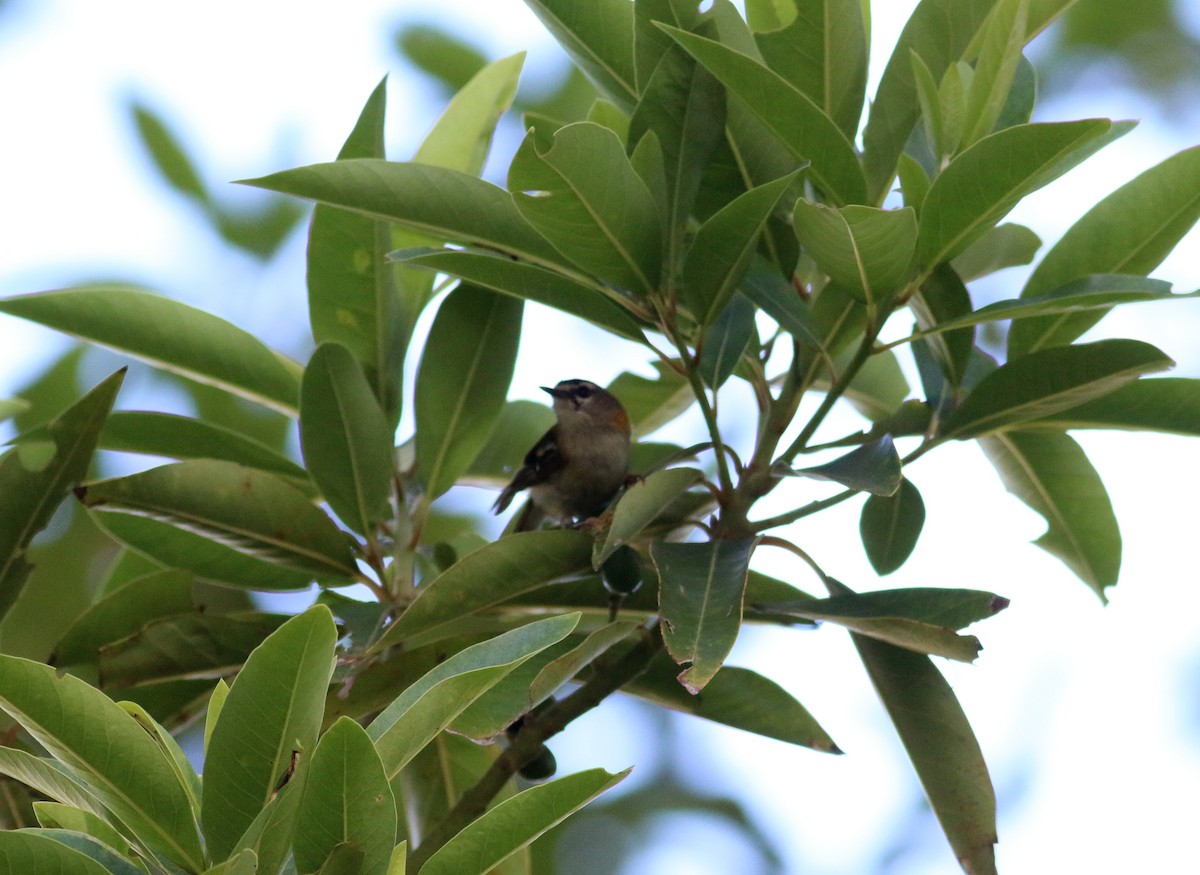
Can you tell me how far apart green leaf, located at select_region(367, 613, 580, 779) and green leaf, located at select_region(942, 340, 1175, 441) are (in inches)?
38.0

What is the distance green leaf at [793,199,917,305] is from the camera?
1675 mm

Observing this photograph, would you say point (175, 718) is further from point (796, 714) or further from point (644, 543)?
point (796, 714)

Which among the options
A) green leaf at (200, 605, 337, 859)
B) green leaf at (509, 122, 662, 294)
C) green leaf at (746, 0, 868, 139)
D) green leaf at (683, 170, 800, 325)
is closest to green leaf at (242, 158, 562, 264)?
green leaf at (509, 122, 662, 294)

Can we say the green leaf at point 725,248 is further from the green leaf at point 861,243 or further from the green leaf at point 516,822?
the green leaf at point 516,822

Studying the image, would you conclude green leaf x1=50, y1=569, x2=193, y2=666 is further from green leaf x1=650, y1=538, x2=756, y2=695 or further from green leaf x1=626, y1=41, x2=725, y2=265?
green leaf x1=626, y1=41, x2=725, y2=265

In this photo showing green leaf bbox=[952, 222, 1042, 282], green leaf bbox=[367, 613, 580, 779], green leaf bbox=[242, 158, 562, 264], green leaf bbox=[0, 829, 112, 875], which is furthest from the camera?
green leaf bbox=[952, 222, 1042, 282]

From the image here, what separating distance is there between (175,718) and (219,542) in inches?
11.8

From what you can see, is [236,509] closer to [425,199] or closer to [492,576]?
[492,576]

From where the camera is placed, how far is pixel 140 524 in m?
2.14

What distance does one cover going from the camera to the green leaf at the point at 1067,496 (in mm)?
2252

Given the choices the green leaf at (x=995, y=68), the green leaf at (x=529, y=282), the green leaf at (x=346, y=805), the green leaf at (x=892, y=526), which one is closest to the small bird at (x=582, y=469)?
the green leaf at (x=892, y=526)

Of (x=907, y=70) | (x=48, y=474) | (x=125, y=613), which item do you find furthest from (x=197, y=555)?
(x=907, y=70)

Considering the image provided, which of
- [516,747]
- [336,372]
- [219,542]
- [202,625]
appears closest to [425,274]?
[336,372]

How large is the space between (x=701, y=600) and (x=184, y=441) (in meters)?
1.11
